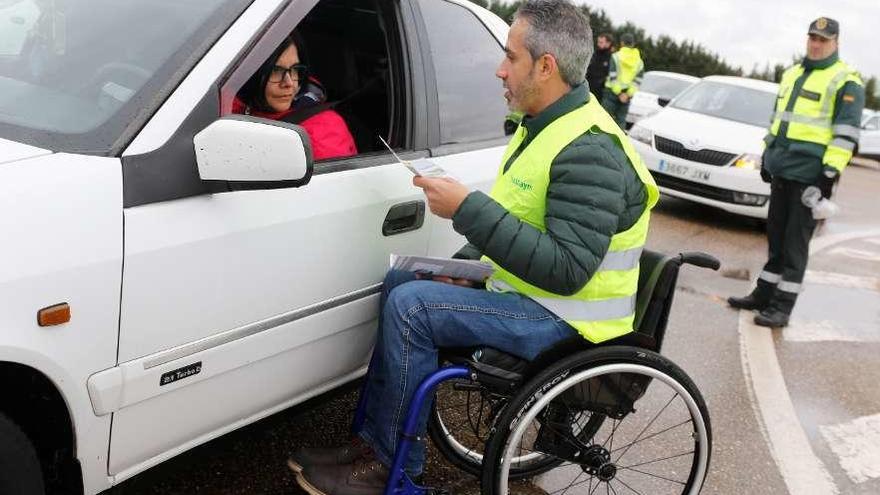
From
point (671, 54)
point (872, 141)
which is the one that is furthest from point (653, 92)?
point (671, 54)

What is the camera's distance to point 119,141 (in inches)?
80.7

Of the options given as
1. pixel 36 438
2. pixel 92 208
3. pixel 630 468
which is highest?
pixel 92 208

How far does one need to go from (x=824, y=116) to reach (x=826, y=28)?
0.57m

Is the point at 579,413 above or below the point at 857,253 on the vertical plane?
above

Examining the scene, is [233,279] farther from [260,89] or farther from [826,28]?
[826,28]

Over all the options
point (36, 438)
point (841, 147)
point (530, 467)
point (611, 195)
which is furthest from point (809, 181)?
point (36, 438)

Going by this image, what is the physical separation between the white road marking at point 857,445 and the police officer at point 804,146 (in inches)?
60.2

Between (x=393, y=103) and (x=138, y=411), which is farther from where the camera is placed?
(x=393, y=103)

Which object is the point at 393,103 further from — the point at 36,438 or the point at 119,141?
the point at 36,438

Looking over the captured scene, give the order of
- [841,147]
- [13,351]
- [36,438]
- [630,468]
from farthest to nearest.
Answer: [841,147]
[630,468]
[36,438]
[13,351]

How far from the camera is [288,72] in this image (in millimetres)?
2846

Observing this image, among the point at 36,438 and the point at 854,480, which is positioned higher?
the point at 36,438

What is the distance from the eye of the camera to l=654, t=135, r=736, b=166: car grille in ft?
28.3

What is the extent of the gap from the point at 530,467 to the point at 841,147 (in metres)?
3.54
